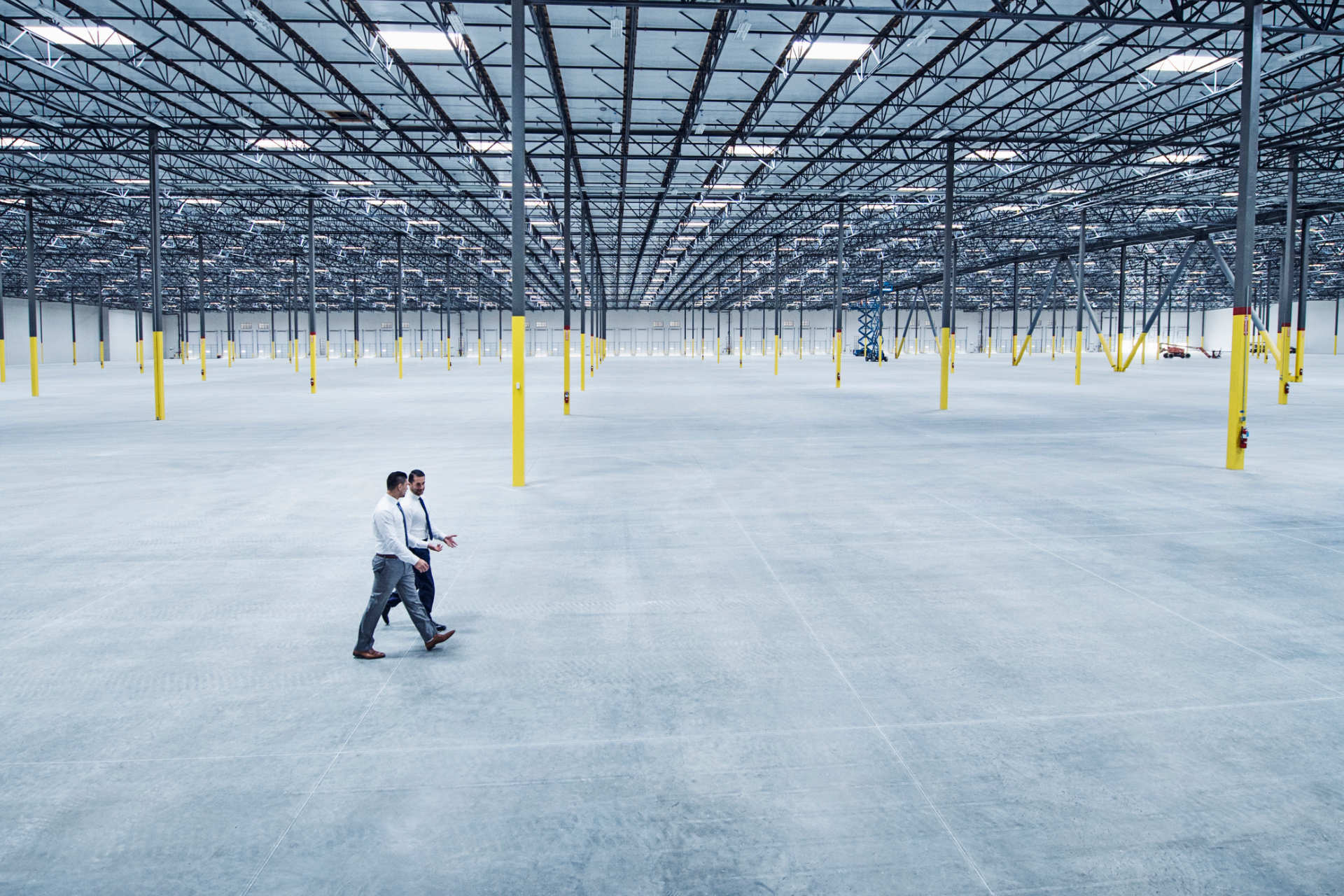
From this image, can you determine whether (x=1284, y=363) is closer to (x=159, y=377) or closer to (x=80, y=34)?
(x=159, y=377)

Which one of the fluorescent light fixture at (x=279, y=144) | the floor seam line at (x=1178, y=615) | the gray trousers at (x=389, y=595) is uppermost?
the fluorescent light fixture at (x=279, y=144)

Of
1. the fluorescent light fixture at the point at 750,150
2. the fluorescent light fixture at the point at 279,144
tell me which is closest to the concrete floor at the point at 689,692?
the fluorescent light fixture at the point at 750,150

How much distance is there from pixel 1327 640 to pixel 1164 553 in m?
2.63

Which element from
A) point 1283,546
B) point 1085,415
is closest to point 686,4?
point 1283,546

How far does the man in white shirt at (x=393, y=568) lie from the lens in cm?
605

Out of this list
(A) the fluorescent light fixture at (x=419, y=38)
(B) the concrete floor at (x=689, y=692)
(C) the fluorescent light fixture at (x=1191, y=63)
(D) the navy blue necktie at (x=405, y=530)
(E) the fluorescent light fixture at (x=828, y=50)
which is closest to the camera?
(B) the concrete floor at (x=689, y=692)

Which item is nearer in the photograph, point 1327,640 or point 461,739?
point 461,739

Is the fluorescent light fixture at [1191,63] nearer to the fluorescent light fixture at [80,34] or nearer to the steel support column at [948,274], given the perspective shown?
the steel support column at [948,274]

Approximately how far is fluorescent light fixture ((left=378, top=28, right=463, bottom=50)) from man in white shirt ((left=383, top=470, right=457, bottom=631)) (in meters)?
15.7

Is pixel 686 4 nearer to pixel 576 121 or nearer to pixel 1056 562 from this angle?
pixel 1056 562

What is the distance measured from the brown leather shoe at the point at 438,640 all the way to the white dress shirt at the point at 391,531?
2.06 ft

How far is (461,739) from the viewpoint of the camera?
5008 mm

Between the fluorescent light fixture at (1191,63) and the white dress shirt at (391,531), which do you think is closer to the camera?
the white dress shirt at (391,531)

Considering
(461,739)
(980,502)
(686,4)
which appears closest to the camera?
(461,739)
